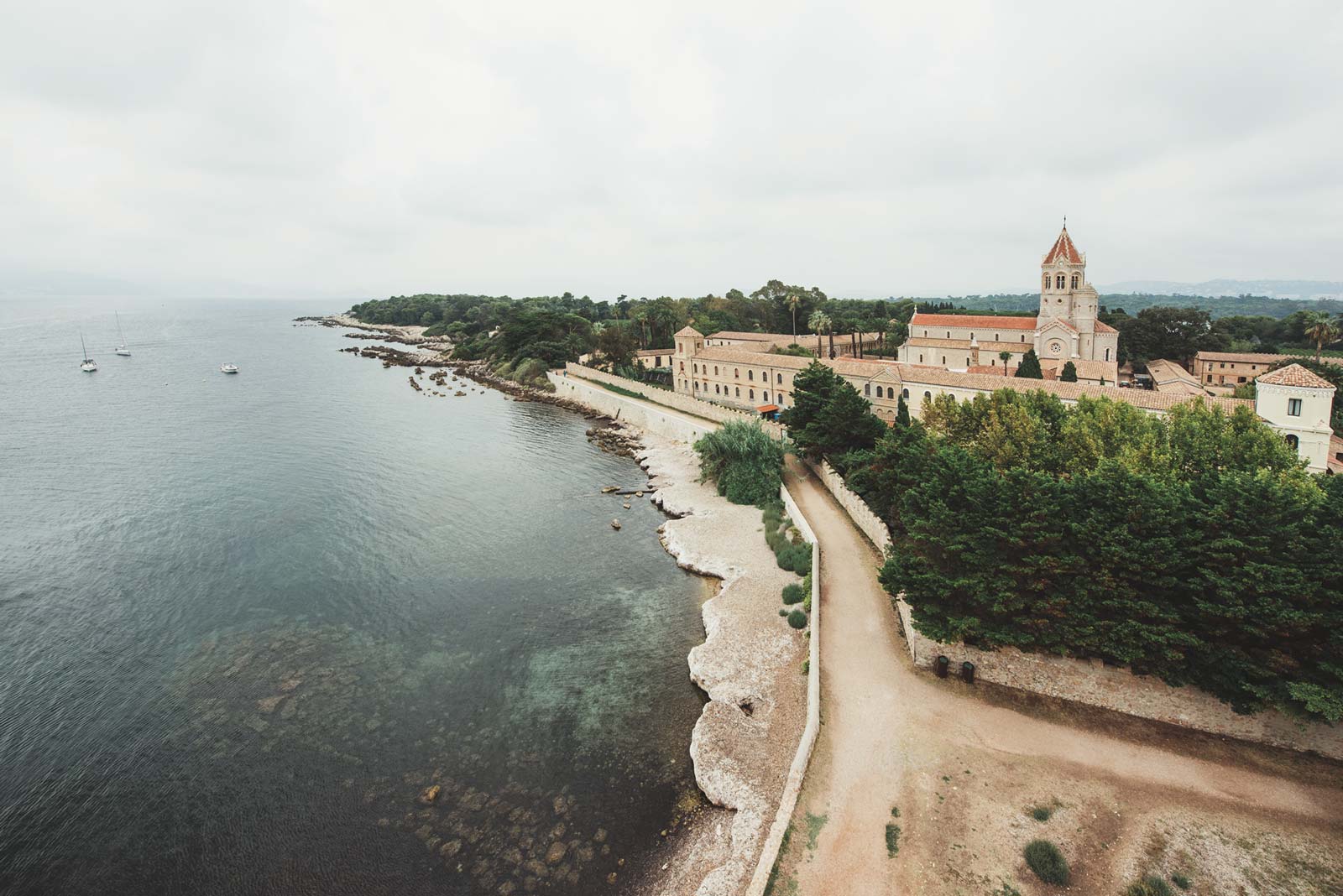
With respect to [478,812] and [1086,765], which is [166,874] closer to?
[478,812]

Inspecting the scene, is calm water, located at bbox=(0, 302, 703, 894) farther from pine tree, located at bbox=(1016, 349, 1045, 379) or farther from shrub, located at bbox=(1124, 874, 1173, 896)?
pine tree, located at bbox=(1016, 349, 1045, 379)

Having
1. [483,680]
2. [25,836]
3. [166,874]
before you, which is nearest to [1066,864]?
[483,680]

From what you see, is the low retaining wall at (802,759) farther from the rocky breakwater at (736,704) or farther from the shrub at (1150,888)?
the shrub at (1150,888)

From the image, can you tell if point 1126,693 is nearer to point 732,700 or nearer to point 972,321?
point 732,700

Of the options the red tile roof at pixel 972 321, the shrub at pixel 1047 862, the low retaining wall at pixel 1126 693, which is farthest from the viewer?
the red tile roof at pixel 972 321

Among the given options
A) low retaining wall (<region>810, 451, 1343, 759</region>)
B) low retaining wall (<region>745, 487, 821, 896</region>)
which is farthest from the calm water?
low retaining wall (<region>810, 451, 1343, 759</region>)

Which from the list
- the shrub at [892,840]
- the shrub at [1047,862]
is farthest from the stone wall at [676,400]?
the shrub at [1047,862]

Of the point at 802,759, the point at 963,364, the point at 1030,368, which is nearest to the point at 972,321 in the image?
the point at 963,364
